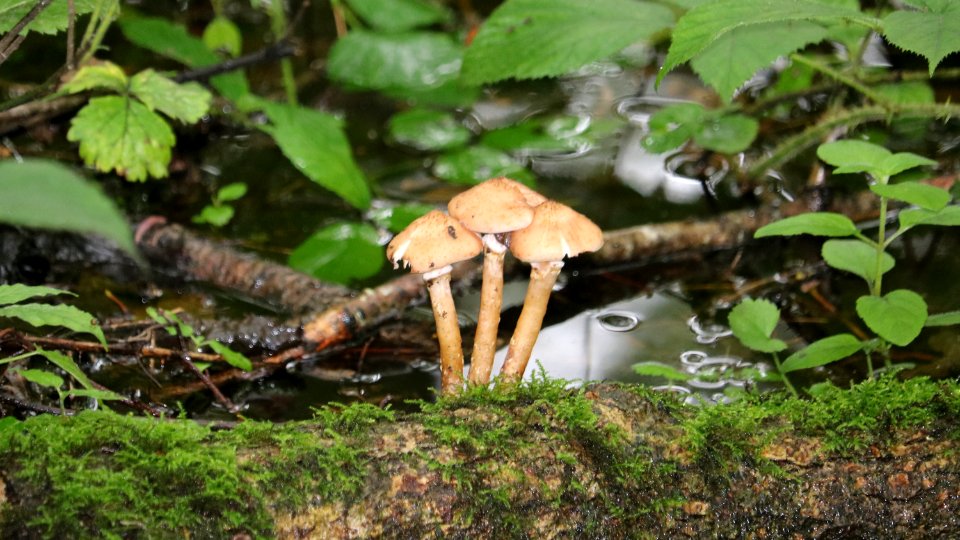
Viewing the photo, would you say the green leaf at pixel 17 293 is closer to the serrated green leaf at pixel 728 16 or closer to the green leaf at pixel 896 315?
the serrated green leaf at pixel 728 16

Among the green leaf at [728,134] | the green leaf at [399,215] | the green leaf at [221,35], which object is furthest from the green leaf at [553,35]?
the green leaf at [221,35]

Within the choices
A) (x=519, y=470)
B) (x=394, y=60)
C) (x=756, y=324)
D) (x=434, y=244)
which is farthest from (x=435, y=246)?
(x=394, y=60)

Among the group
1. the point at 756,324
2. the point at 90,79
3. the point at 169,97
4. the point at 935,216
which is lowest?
the point at 756,324

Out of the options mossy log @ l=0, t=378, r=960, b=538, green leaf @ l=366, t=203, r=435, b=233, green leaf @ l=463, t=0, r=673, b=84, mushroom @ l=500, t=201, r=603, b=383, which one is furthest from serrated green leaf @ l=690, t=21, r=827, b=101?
green leaf @ l=366, t=203, r=435, b=233

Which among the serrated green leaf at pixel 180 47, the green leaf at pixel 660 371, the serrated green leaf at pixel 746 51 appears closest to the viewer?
the green leaf at pixel 660 371

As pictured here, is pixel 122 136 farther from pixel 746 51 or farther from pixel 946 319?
pixel 946 319

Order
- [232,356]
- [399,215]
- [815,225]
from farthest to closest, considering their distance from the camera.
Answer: [399,215]
[232,356]
[815,225]

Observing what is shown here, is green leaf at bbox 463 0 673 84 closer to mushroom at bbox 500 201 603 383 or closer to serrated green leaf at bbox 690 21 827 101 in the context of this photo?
serrated green leaf at bbox 690 21 827 101
